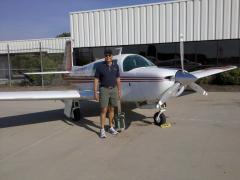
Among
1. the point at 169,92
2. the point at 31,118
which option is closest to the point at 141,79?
the point at 169,92

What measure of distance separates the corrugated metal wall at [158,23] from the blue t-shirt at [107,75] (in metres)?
10.7

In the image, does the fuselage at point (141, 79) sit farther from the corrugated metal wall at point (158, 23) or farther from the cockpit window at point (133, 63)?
the corrugated metal wall at point (158, 23)

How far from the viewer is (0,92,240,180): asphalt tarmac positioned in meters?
5.04

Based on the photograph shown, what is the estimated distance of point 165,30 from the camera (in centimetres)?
1753

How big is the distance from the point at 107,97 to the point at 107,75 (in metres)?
0.53

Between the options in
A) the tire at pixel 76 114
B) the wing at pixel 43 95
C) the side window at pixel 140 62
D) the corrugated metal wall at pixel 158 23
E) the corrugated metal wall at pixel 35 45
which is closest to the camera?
the wing at pixel 43 95

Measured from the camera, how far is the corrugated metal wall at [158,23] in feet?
53.2

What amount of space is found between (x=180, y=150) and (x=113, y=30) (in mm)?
13902

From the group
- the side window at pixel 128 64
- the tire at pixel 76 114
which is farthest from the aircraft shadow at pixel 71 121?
the side window at pixel 128 64

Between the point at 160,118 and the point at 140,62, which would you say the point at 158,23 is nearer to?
the point at 140,62

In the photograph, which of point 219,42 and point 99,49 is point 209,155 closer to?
point 219,42

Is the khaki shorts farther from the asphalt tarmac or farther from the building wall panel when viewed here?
the building wall panel

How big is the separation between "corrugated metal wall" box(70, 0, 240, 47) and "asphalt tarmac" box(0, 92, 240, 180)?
7.32 meters

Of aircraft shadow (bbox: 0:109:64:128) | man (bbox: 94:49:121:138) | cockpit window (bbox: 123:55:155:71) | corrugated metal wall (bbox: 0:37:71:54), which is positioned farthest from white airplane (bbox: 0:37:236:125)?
corrugated metal wall (bbox: 0:37:71:54)
